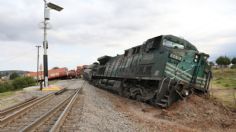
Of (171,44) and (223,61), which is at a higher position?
(223,61)

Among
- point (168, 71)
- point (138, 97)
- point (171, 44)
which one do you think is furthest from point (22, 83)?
point (168, 71)

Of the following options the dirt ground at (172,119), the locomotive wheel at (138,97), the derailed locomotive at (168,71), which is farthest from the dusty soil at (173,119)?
the locomotive wheel at (138,97)

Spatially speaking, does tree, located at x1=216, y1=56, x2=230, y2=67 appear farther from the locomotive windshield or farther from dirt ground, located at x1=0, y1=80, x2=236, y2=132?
dirt ground, located at x1=0, y1=80, x2=236, y2=132

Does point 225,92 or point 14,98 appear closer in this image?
point 225,92

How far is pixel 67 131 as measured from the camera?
845 cm

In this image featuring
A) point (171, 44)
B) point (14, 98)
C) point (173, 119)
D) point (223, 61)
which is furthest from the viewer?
point (223, 61)

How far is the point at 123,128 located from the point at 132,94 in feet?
30.3

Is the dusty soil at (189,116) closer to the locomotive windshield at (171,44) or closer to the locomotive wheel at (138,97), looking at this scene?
the locomotive wheel at (138,97)

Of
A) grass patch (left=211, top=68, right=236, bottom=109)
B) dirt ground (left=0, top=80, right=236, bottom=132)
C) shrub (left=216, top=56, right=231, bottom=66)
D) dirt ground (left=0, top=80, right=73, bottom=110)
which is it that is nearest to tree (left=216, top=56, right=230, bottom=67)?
shrub (left=216, top=56, right=231, bottom=66)

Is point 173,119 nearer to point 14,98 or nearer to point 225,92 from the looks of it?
point 225,92

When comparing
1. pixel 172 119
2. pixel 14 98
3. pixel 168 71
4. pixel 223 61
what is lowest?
pixel 172 119

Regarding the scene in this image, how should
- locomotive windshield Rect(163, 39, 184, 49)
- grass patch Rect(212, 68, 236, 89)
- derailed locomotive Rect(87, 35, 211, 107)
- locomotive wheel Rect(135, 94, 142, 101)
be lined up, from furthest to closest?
grass patch Rect(212, 68, 236, 89), locomotive wheel Rect(135, 94, 142, 101), locomotive windshield Rect(163, 39, 184, 49), derailed locomotive Rect(87, 35, 211, 107)

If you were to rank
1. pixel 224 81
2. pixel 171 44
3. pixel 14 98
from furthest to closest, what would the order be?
pixel 224 81 → pixel 14 98 → pixel 171 44

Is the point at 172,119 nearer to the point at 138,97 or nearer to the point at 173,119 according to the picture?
the point at 173,119
